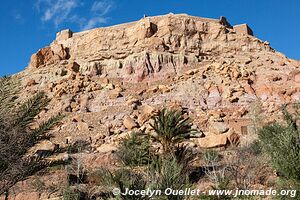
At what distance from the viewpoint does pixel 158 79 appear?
34.9 meters

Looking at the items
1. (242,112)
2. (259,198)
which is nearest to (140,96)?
(242,112)

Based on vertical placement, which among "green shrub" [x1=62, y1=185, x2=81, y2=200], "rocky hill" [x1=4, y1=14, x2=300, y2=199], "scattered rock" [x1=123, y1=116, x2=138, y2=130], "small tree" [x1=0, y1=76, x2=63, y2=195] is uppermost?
"rocky hill" [x1=4, y1=14, x2=300, y2=199]

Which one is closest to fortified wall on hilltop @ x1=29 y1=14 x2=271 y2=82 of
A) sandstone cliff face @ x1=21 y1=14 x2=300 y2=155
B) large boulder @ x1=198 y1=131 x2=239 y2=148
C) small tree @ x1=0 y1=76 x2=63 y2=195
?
sandstone cliff face @ x1=21 y1=14 x2=300 y2=155

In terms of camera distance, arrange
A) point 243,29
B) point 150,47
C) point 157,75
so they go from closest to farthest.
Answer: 1. point 157,75
2. point 150,47
3. point 243,29

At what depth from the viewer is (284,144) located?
971 cm

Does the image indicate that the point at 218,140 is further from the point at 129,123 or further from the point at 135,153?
the point at 135,153

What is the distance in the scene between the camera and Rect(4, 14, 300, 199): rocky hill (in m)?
27.5

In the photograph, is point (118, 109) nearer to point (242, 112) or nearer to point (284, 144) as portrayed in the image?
point (242, 112)

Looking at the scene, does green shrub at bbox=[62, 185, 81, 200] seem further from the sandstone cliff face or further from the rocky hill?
the sandstone cliff face

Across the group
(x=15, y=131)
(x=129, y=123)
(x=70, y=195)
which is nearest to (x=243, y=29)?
(x=129, y=123)

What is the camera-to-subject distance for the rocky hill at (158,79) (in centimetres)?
2752

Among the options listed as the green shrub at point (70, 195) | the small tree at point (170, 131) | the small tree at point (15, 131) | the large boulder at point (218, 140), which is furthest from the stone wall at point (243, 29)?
the small tree at point (15, 131)

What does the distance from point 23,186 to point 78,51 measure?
78.0 ft

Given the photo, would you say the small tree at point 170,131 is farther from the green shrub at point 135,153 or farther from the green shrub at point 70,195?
the green shrub at point 70,195
